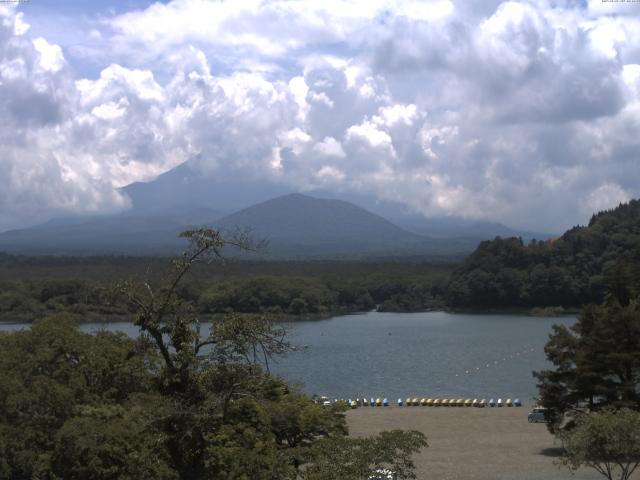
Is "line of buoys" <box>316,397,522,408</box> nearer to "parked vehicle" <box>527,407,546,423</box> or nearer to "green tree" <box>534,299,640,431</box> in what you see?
"parked vehicle" <box>527,407,546,423</box>

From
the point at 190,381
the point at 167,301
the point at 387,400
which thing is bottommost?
the point at 387,400

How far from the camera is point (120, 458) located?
32.2 feet

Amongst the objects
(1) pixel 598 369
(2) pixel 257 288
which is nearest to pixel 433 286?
(2) pixel 257 288

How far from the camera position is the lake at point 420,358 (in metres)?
35.1

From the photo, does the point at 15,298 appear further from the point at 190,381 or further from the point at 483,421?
the point at 190,381

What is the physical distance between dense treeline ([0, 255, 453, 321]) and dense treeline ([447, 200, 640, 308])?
16.3ft

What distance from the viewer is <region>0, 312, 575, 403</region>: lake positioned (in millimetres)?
35062

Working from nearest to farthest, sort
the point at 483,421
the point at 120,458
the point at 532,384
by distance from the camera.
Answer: the point at 120,458 → the point at 483,421 → the point at 532,384

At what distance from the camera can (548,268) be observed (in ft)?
251

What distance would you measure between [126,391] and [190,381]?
3.35 metres

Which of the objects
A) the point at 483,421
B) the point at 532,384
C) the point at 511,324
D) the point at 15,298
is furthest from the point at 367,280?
the point at 483,421

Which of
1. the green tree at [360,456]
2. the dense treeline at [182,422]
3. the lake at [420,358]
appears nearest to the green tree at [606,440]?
the dense treeline at [182,422]

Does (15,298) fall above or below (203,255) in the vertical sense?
below

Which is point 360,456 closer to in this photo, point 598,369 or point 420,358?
point 598,369
